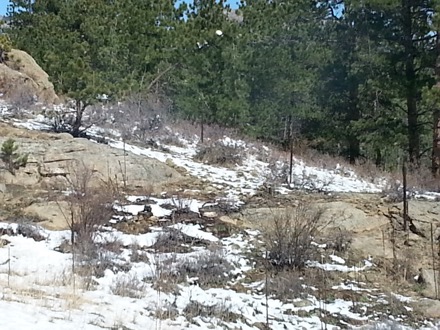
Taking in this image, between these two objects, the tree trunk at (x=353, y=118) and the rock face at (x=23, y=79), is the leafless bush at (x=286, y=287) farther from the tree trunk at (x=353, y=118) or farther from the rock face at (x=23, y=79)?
the tree trunk at (x=353, y=118)

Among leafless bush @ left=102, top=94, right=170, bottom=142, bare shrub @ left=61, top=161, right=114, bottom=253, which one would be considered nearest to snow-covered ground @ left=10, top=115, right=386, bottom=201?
leafless bush @ left=102, top=94, right=170, bottom=142

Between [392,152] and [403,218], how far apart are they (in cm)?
1081

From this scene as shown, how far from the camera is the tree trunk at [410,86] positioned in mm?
15727

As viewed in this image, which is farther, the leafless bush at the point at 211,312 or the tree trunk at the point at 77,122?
the tree trunk at the point at 77,122

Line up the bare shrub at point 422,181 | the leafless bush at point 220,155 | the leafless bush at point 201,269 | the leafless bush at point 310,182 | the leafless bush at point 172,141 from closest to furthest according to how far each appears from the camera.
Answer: the leafless bush at point 201,269 → the leafless bush at point 310,182 → the bare shrub at point 422,181 → the leafless bush at point 220,155 → the leafless bush at point 172,141

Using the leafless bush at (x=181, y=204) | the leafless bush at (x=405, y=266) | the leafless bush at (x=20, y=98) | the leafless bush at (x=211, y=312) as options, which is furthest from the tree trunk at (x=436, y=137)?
the leafless bush at (x=20, y=98)

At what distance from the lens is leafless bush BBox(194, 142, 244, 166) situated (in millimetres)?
13258

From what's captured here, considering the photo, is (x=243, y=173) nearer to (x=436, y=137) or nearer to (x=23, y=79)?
(x=436, y=137)

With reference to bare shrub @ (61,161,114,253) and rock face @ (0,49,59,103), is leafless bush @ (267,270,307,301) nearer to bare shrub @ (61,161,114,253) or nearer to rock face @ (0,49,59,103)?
bare shrub @ (61,161,114,253)

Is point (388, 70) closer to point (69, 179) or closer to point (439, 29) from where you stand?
point (439, 29)

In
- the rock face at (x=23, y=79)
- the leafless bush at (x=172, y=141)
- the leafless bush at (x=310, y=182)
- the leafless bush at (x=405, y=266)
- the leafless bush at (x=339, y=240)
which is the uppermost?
the rock face at (x=23, y=79)

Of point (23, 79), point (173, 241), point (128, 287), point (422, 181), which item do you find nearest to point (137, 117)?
point (23, 79)

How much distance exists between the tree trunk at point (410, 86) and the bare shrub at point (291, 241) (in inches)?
307

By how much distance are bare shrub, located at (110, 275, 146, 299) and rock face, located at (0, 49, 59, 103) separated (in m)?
10.2
